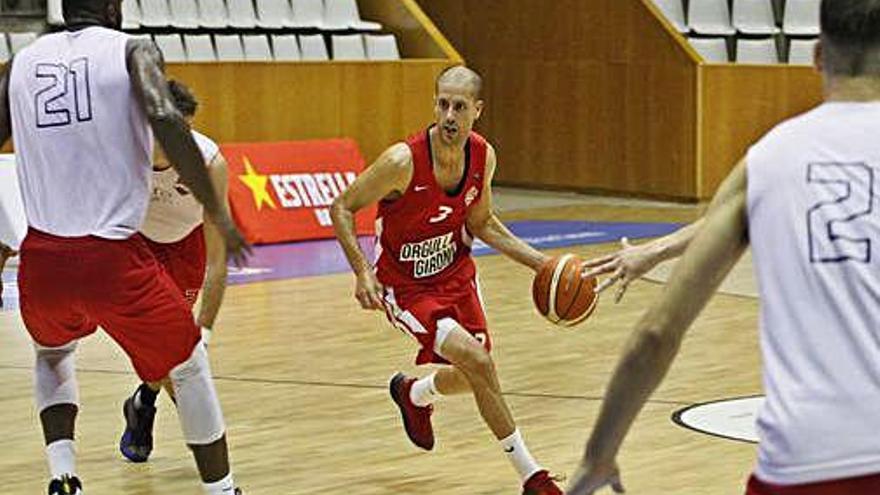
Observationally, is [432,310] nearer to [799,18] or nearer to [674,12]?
[674,12]

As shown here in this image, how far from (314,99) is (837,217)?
13.3 m

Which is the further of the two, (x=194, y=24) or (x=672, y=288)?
(x=194, y=24)

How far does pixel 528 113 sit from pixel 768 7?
273cm

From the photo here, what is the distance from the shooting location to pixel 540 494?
6.59 m

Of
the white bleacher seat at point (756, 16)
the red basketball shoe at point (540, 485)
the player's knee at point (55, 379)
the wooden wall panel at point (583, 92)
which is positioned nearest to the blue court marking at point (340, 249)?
the wooden wall panel at point (583, 92)

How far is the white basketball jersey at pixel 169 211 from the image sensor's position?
7305mm

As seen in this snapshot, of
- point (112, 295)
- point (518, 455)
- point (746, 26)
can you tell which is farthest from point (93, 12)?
point (746, 26)

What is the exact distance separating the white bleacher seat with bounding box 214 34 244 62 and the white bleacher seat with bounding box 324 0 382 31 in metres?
1.06

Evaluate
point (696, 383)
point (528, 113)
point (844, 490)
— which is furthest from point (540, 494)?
point (528, 113)

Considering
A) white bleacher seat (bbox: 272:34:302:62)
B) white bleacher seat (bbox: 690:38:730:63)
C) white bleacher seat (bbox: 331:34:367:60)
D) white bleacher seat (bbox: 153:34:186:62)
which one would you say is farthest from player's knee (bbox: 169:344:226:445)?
white bleacher seat (bbox: 690:38:730:63)

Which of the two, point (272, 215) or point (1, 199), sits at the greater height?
point (1, 199)

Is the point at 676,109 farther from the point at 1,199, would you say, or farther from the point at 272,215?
the point at 1,199

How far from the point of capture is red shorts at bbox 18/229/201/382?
18.1ft

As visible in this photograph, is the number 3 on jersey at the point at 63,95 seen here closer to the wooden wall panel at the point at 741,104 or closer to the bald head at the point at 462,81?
the bald head at the point at 462,81
